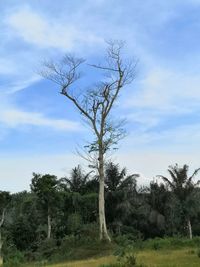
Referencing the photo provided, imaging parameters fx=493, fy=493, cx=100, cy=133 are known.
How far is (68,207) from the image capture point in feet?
120

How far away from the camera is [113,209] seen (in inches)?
1479

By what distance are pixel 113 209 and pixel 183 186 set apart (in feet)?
18.3

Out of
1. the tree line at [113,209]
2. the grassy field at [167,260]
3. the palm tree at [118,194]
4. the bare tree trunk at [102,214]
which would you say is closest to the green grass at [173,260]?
the grassy field at [167,260]

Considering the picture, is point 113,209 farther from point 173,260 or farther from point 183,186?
point 173,260

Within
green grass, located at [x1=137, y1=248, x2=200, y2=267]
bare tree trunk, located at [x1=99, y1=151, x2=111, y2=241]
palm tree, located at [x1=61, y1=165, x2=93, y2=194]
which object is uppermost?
palm tree, located at [x1=61, y1=165, x2=93, y2=194]

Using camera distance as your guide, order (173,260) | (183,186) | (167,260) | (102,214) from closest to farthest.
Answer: (173,260), (167,260), (102,214), (183,186)

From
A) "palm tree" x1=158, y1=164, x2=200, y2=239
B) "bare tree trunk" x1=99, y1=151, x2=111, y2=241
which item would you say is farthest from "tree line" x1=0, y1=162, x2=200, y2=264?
"bare tree trunk" x1=99, y1=151, x2=111, y2=241

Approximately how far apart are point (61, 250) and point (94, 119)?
6932 mm

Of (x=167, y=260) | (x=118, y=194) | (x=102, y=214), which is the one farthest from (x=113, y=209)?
(x=167, y=260)

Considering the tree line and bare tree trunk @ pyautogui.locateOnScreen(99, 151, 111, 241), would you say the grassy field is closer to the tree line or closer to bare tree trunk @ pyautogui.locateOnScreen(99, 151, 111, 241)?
bare tree trunk @ pyautogui.locateOnScreen(99, 151, 111, 241)

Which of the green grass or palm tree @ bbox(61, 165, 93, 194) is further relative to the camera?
palm tree @ bbox(61, 165, 93, 194)

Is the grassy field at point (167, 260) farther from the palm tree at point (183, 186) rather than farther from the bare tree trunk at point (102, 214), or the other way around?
the palm tree at point (183, 186)

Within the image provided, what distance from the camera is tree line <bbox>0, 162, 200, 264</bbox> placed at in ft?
109

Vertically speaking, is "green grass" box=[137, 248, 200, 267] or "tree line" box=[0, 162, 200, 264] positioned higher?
"tree line" box=[0, 162, 200, 264]
